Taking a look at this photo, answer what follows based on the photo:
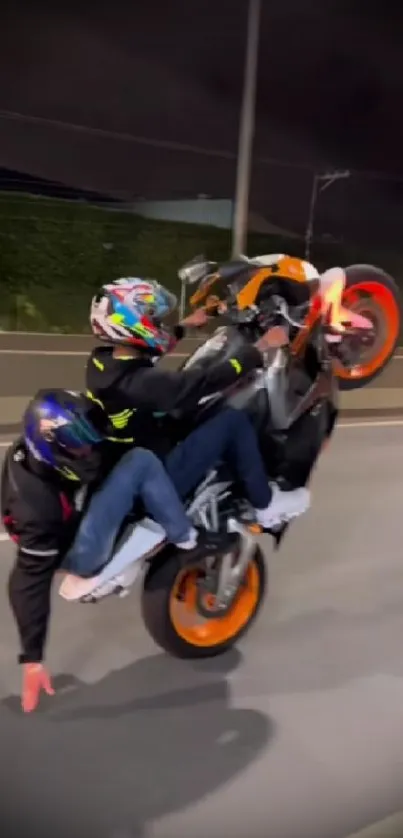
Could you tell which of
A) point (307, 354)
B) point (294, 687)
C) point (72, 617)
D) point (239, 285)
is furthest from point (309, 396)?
point (72, 617)

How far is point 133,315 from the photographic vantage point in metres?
1.58

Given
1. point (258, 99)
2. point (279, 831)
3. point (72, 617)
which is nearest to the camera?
point (279, 831)

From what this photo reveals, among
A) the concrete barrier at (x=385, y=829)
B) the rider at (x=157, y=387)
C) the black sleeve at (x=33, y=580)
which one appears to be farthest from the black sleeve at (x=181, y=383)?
the concrete barrier at (x=385, y=829)

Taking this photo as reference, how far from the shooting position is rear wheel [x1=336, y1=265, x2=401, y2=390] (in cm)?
194

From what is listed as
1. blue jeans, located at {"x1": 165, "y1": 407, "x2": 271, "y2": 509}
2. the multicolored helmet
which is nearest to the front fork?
blue jeans, located at {"x1": 165, "y1": 407, "x2": 271, "y2": 509}

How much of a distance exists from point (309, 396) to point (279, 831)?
84 cm

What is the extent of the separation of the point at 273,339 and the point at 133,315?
0.31m

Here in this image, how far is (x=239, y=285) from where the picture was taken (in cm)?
178

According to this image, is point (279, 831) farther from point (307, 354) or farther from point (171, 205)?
point (171, 205)

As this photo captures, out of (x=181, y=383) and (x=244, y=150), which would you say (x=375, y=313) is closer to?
(x=181, y=383)

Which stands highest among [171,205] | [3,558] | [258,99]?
[258,99]

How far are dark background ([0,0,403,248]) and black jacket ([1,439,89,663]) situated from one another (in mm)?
2869

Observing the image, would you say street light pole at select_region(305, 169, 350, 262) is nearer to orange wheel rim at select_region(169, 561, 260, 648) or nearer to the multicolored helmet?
orange wheel rim at select_region(169, 561, 260, 648)

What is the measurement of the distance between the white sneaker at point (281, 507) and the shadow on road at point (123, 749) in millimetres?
339
